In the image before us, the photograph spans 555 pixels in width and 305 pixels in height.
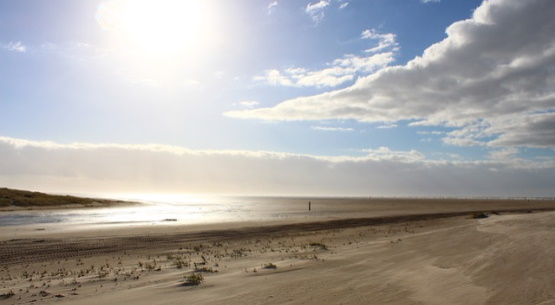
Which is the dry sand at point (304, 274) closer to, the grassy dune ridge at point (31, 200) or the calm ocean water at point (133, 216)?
the calm ocean water at point (133, 216)

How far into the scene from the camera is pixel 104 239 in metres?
27.4

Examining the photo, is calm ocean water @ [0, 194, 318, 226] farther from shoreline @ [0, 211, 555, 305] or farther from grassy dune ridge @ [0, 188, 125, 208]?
shoreline @ [0, 211, 555, 305]

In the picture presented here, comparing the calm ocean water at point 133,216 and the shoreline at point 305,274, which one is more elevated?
the shoreline at point 305,274

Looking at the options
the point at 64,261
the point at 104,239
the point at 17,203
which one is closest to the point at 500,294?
the point at 64,261

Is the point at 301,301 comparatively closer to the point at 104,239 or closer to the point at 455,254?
the point at 455,254

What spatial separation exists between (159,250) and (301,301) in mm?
14481

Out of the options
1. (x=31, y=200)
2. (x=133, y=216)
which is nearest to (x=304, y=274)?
(x=133, y=216)

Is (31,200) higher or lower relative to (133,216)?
higher

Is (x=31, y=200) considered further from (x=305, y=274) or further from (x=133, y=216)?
(x=305, y=274)

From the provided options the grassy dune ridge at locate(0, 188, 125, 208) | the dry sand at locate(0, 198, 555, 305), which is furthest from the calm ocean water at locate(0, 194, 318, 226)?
the dry sand at locate(0, 198, 555, 305)

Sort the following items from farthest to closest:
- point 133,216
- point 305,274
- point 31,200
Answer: point 31,200, point 133,216, point 305,274

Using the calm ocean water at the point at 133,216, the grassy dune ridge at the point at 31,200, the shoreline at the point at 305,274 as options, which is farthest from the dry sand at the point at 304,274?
the grassy dune ridge at the point at 31,200

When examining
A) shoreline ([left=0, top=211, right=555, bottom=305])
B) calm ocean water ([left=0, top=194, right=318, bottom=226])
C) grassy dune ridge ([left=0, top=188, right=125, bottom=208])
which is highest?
grassy dune ridge ([left=0, top=188, right=125, bottom=208])

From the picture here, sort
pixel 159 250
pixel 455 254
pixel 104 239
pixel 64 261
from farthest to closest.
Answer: pixel 104 239
pixel 159 250
pixel 64 261
pixel 455 254
